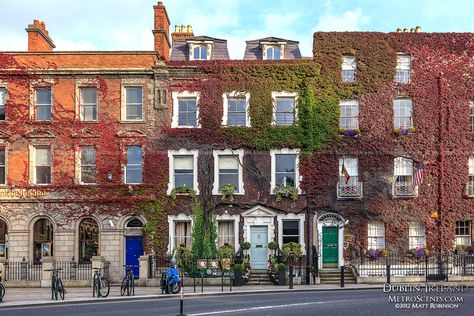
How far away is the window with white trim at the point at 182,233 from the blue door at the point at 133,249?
6.34 feet

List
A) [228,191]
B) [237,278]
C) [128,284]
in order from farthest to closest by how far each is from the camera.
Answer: [228,191] → [237,278] → [128,284]

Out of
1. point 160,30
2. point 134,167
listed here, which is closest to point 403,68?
point 160,30

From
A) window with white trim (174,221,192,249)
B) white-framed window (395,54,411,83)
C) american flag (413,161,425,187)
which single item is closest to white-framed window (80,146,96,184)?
window with white trim (174,221,192,249)

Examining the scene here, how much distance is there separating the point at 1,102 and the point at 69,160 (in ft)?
16.9

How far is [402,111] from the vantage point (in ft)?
106

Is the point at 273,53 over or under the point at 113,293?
over

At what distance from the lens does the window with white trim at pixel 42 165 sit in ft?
105

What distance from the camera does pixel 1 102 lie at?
32281 mm

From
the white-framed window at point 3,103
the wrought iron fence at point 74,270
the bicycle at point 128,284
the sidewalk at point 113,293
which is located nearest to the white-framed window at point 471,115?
the sidewalk at point 113,293

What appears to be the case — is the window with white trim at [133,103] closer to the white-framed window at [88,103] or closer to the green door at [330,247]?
the white-framed window at [88,103]

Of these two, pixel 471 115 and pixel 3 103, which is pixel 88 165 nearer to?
pixel 3 103

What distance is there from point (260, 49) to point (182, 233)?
12089 mm

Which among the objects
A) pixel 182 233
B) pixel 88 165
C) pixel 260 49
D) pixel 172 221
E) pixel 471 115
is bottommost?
pixel 182 233

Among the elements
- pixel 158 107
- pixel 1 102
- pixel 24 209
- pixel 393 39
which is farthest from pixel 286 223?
pixel 1 102
